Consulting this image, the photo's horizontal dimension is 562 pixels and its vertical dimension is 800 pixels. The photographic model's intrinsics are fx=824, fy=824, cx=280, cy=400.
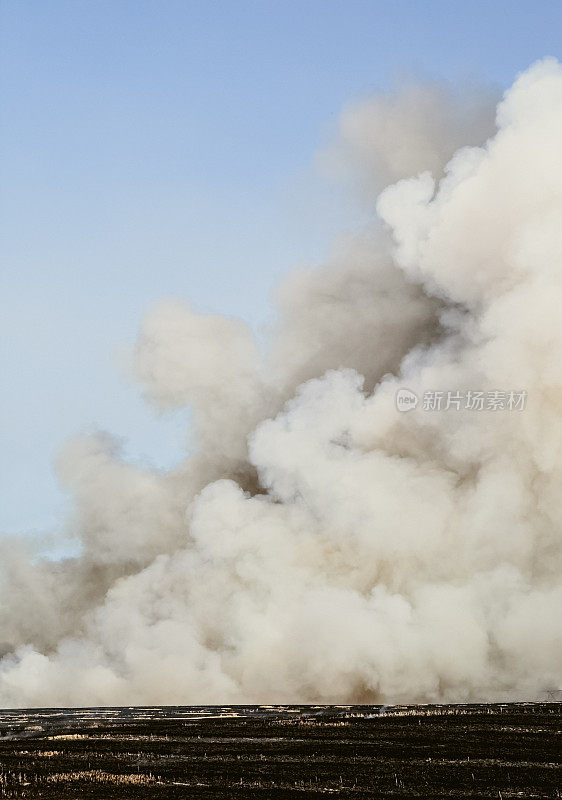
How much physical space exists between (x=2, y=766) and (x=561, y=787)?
39.3 m

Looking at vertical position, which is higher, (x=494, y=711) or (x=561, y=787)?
(x=494, y=711)

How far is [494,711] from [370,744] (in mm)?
41991

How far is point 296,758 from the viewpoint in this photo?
6162cm

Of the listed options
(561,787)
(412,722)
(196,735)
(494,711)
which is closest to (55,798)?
(561,787)

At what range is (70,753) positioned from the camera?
69438mm

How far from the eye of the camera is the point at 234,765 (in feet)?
194

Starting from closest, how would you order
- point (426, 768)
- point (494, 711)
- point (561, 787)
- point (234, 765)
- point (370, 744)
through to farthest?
point (561, 787), point (426, 768), point (234, 765), point (370, 744), point (494, 711)

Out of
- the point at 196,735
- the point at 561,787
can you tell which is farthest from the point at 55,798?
the point at 196,735

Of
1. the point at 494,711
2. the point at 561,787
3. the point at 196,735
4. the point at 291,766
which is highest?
the point at 494,711

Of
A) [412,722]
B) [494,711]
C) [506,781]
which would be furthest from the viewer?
[494,711]

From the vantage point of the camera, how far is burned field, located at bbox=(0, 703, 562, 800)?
4750cm

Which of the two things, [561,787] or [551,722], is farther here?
[551,722]

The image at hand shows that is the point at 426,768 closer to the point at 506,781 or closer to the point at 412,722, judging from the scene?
the point at 506,781

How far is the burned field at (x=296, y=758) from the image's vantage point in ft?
156
